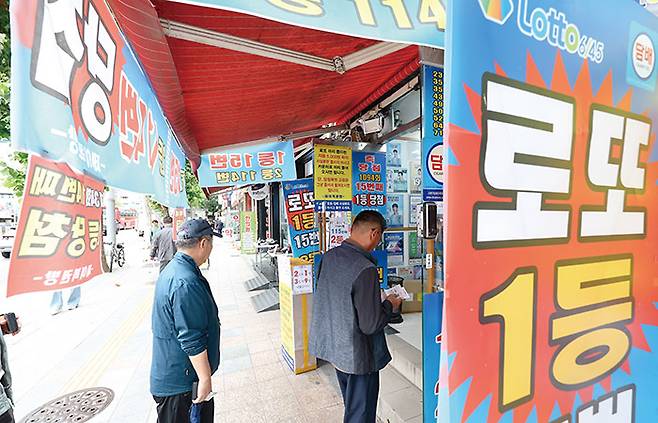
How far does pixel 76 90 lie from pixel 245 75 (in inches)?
85.6

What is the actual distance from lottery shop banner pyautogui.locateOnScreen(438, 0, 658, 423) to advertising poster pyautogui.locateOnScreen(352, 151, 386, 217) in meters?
3.38

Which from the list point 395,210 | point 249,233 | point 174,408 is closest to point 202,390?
point 174,408

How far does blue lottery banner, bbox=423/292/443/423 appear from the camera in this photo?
2160 mm

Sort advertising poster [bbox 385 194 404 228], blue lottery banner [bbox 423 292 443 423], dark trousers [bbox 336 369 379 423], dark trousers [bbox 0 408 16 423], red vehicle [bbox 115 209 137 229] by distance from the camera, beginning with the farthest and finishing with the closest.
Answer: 1. red vehicle [bbox 115 209 137 229]
2. advertising poster [bbox 385 194 404 228]
3. dark trousers [bbox 336 369 379 423]
4. blue lottery banner [bbox 423 292 443 423]
5. dark trousers [bbox 0 408 16 423]

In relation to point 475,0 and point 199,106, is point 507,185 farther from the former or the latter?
point 199,106

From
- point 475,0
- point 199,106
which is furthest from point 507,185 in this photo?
point 199,106

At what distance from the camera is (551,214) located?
0.94m

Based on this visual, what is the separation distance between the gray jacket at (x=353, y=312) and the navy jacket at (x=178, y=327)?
942mm

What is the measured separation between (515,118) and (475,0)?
315 millimetres

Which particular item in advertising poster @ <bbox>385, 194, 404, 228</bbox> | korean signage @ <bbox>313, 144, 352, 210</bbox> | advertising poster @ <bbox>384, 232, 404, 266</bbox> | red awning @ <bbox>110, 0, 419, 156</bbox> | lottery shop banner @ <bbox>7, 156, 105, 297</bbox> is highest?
red awning @ <bbox>110, 0, 419, 156</bbox>

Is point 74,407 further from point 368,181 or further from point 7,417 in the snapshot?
point 368,181

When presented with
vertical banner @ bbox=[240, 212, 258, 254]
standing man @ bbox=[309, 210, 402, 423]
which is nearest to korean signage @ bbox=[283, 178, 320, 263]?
Answer: standing man @ bbox=[309, 210, 402, 423]

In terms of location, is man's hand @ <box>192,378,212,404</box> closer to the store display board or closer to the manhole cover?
the store display board

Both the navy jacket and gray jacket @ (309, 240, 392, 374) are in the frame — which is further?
gray jacket @ (309, 240, 392, 374)
